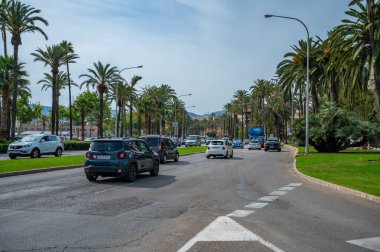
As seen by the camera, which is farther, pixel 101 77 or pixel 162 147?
pixel 101 77

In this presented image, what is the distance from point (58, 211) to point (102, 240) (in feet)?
10.1

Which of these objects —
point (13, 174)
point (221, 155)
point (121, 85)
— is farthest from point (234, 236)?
point (121, 85)

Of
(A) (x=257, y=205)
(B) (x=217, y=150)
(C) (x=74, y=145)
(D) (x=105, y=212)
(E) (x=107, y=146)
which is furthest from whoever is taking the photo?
(C) (x=74, y=145)

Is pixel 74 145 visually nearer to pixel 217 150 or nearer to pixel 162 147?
pixel 217 150

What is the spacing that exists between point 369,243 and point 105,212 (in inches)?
211

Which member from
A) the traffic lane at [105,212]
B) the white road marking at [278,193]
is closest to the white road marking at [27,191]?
the traffic lane at [105,212]

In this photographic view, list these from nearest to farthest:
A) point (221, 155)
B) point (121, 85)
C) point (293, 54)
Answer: point (221, 155), point (293, 54), point (121, 85)

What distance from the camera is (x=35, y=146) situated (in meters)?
30.5

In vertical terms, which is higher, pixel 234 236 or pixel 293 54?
pixel 293 54

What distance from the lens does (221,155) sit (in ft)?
117

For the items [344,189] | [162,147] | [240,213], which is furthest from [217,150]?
[240,213]

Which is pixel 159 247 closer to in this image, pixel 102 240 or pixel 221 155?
pixel 102 240

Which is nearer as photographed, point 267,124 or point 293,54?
point 293,54

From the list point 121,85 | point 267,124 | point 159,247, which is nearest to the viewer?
point 159,247
